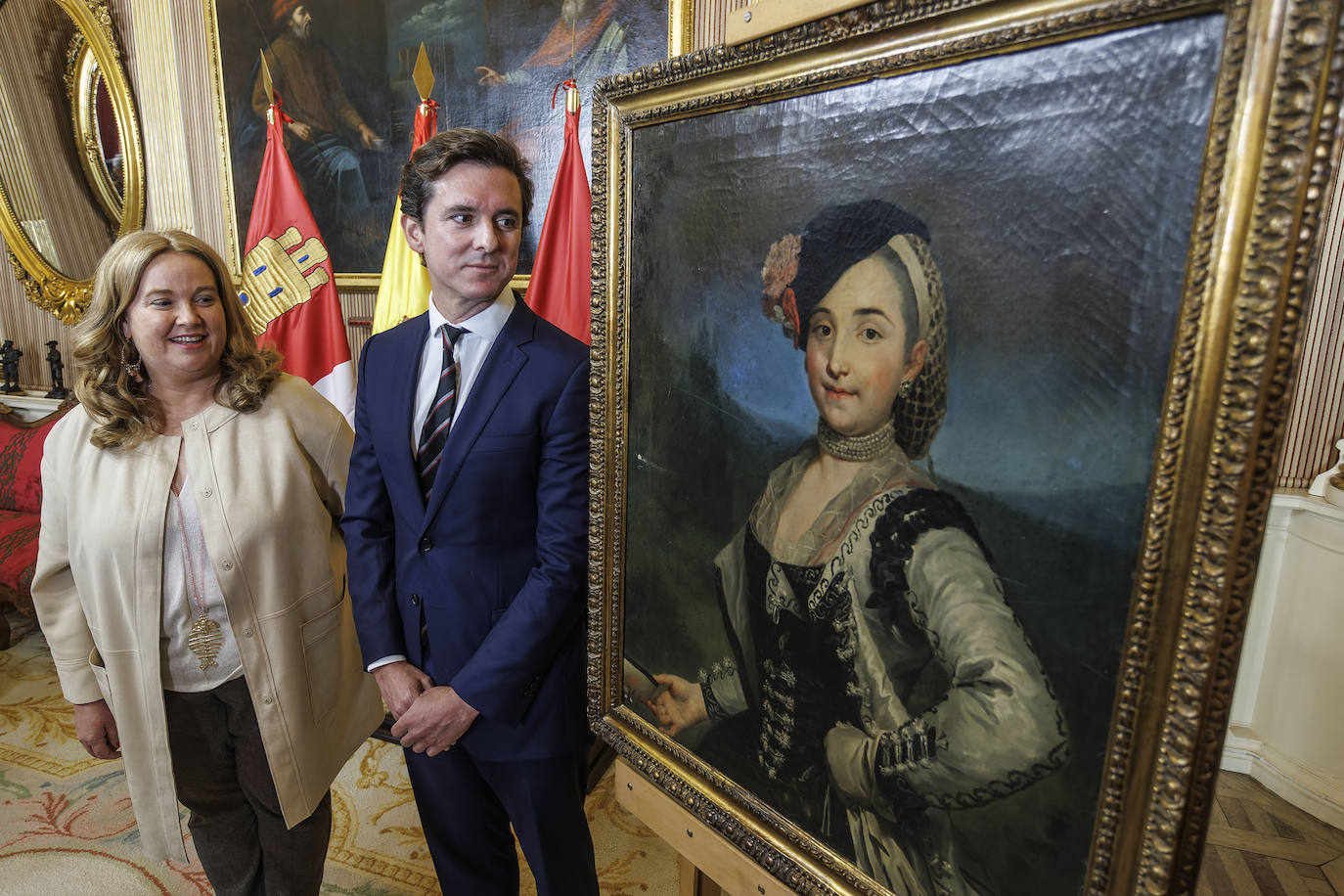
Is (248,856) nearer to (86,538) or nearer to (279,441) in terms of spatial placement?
(86,538)

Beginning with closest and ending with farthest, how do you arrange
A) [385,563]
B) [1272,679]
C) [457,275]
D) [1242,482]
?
[1242,482]
[457,275]
[385,563]
[1272,679]

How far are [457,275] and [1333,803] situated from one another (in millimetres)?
3689

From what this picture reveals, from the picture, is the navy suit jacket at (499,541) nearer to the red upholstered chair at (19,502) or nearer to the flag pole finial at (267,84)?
the flag pole finial at (267,84)

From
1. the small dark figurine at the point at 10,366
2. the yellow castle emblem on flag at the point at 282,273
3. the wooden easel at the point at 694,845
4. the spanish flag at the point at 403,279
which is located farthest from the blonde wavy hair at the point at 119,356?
the small dark figurine at the point at 10,366

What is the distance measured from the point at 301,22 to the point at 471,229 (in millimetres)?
2653

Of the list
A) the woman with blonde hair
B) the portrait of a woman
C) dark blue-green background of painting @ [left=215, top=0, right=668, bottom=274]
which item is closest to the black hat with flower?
the portrait of a woman

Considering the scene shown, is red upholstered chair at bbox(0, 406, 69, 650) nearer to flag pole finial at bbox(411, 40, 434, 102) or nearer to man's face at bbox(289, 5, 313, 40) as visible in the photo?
man's face at bbox(289, 5, 313, 40)


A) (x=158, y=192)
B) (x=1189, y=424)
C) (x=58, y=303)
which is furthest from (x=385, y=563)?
(x=58, y=303)

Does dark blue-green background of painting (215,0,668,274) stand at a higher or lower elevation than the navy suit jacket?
higher

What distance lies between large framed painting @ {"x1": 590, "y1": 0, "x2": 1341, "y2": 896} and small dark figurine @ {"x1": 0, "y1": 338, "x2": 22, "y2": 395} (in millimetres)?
5385

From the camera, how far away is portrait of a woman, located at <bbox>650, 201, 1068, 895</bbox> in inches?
24.9

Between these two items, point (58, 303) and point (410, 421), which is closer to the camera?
point (410, 421)

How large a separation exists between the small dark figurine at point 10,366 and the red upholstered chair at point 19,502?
28 centimetres

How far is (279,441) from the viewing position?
1.66 m
